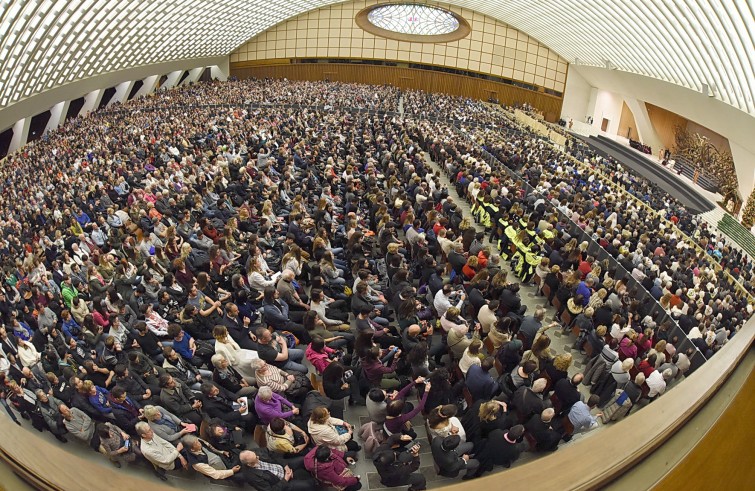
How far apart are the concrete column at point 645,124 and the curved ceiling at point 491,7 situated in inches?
169

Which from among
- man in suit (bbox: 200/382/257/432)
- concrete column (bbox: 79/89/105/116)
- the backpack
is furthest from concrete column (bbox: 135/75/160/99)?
the backpack

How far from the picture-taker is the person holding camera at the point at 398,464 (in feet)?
15.4

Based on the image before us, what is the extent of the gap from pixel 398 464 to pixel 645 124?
44.8 meters

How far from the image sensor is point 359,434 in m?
5.65

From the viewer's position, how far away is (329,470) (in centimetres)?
457

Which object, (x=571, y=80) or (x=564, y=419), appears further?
(x=571, y=80)

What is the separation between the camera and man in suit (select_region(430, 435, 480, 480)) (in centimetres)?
477

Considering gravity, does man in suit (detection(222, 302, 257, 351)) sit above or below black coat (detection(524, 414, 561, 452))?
above

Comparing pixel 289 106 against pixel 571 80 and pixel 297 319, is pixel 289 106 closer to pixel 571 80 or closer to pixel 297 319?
pixel 297 319

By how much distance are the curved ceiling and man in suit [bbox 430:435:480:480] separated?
22069mm

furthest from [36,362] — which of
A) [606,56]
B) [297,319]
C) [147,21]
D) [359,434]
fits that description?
[606,56]

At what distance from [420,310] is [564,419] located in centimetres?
261

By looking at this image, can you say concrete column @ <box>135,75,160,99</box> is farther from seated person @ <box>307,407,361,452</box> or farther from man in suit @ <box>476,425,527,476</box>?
man in suit @ <box>476,425,527,476</box>

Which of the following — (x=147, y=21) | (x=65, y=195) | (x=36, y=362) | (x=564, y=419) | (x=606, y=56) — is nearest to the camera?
(x=564, y=419)
